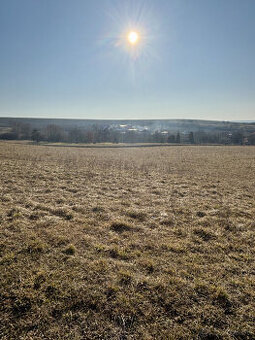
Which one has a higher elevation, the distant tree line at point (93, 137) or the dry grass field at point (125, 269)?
the distant tree line at point (93, 137)

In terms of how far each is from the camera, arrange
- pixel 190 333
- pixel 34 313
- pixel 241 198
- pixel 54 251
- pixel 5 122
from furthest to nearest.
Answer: pixel 5 122, pixel 241 198, pixel 54 251, pixel 34 313, pixel 190 333

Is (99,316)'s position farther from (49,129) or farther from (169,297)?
(49,129)

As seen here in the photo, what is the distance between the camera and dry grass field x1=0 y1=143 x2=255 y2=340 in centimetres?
332

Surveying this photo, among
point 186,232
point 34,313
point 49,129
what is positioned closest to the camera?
point 34,313

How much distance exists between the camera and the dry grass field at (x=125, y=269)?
131 inches

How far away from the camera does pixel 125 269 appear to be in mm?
4703

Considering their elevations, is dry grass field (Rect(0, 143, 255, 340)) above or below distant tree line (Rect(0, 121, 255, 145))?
below

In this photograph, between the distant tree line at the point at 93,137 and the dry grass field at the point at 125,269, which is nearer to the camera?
the dry grass field at the point at 125,269

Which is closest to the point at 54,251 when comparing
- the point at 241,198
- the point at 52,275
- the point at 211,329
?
the point at 52,275

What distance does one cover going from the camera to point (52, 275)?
4.36 m

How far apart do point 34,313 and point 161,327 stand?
2.43m

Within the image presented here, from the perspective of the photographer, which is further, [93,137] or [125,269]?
[93,137]

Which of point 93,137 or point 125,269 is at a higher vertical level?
point 93,137

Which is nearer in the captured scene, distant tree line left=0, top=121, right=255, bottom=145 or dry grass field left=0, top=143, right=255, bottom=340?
dry grass field left=0, top=143, right=255, bottom=340
